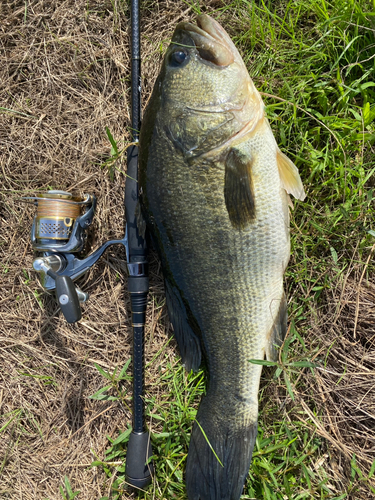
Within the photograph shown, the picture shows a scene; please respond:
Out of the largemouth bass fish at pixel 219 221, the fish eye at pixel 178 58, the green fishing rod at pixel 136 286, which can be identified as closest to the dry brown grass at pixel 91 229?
the green fishing rod at pixel 136 286

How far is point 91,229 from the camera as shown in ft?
8.01

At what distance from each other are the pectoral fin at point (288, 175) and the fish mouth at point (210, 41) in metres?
0.56

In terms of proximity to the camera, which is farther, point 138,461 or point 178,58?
point 138,461

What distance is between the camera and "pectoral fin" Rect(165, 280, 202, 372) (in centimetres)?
200

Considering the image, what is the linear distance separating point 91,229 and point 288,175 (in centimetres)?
144

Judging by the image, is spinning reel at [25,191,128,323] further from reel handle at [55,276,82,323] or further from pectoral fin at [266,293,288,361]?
pectoral fin at [266,293,288,361]

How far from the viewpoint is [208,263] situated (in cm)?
178

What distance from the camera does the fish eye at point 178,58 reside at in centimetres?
172

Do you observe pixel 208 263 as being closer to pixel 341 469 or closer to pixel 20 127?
pixel 341 469

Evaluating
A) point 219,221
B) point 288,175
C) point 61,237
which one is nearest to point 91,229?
point 61,237

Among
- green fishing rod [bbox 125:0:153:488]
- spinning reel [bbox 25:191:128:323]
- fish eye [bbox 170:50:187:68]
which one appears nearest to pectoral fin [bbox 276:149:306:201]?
fish eye [bbox 170:50:187:68]

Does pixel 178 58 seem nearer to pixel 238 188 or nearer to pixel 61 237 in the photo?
pixel 238 188

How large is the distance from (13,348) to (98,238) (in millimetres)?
1109

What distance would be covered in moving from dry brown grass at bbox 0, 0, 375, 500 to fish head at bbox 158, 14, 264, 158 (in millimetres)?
719
